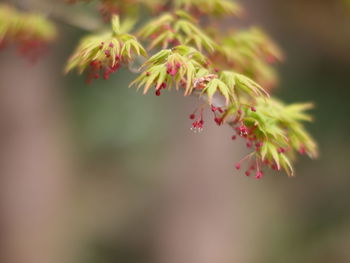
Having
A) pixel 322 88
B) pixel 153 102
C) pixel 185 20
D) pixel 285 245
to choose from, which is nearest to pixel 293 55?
pixel 322 88

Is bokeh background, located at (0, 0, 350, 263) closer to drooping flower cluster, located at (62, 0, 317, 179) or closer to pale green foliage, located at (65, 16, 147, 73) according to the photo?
drooping flower cluster, located at (62, 0, 317, 179)

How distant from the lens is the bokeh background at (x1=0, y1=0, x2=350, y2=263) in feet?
13.4

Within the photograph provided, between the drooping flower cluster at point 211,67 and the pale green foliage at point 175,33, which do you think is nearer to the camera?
the drooping flower cluster at point 211,67

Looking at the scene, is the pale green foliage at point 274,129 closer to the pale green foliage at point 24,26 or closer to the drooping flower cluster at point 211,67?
the drooping flower cluster at point 211,67

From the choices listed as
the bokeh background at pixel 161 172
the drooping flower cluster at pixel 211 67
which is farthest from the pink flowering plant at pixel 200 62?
the bokeh background at pixel 161 172

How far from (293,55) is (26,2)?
3.44 metres

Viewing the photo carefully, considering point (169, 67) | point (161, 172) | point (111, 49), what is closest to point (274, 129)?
point (169, 67)

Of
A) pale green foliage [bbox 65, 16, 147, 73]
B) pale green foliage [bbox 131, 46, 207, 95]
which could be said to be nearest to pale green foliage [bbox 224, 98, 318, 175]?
pale green foliage [bbox 131, 46, 207, 95]

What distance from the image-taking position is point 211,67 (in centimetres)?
147

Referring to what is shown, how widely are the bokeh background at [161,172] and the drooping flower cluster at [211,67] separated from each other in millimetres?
1942

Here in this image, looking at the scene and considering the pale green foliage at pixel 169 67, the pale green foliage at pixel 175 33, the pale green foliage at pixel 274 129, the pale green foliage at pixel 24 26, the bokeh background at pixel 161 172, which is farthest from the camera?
the bokeh background at pixel 161 172

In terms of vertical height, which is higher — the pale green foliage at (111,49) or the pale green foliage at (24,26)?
the pale green foliage at (24,26)

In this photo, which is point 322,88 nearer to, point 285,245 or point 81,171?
point 285,245

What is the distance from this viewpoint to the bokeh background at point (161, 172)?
13.4 ft
